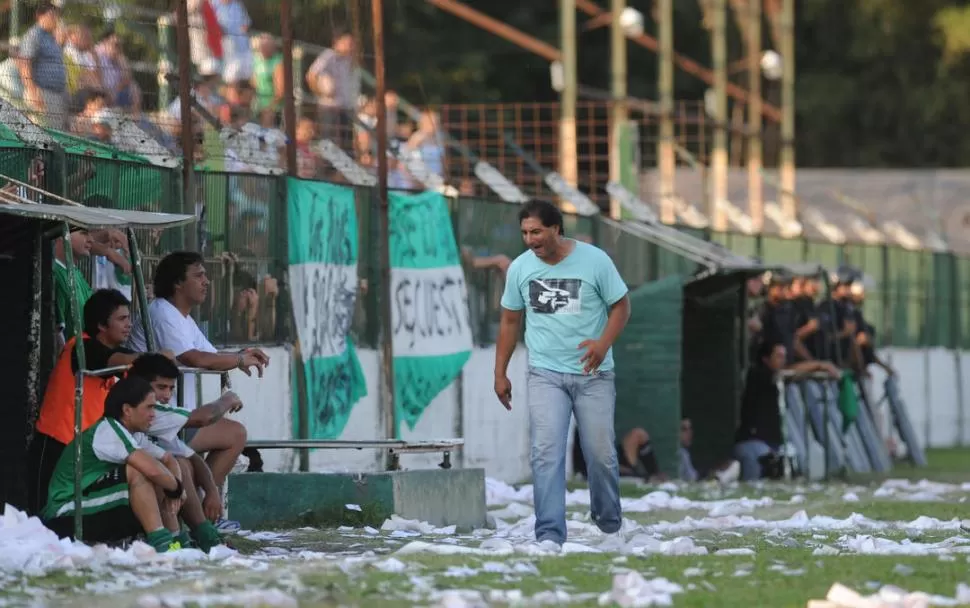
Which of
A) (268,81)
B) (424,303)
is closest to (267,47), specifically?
(268,81)

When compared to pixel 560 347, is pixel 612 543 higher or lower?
lower

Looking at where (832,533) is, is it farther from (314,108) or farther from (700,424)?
(700,424)

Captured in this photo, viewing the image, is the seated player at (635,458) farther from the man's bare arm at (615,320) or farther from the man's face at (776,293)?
the man's bare arm at (615,320)

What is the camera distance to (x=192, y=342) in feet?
40.5

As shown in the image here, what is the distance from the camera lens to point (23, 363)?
37.5 feet

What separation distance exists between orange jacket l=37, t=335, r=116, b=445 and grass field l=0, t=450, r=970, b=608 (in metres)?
1.07

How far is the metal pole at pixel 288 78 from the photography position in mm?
15438

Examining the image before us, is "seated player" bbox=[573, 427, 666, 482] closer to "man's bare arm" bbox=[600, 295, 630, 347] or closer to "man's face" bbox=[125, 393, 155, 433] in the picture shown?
"man's bare arm" bbox=[600, 295, 630, 347]

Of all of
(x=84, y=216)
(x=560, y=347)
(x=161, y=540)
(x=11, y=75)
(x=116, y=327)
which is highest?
(x=11, y=75)

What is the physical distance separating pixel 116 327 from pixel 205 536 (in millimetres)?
1155

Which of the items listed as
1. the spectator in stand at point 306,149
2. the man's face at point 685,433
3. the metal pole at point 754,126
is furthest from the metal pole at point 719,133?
Result: the spectator in stand at point 306,149

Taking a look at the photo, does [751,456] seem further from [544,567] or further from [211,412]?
[544,567]

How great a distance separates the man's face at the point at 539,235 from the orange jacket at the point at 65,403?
2291 mm

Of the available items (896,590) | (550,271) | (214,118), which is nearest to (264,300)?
(214,118)
